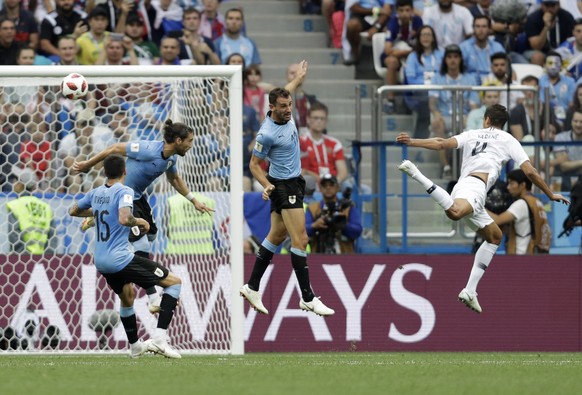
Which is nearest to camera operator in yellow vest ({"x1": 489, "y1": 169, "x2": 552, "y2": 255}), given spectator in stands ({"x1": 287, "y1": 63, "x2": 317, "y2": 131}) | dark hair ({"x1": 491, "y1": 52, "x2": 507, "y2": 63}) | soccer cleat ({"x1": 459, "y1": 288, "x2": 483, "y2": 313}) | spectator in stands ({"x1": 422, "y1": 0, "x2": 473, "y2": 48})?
soccer cleat ({"x1": 459, "y1": 288, "x2": 483, "y2": 313})

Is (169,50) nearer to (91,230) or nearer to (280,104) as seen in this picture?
(91,230)

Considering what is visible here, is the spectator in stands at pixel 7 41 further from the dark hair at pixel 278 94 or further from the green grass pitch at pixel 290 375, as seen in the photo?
the dark hair at pixel 278 94

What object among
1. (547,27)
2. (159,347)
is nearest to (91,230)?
(159,347)

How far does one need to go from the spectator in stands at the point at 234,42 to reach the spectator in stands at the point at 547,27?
443 centimetres

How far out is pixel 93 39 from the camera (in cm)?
1922

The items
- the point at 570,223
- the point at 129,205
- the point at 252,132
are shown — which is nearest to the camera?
→ the point at 129,205

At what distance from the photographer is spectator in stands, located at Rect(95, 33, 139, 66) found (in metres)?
18.6

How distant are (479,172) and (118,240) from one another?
4104 millimetres

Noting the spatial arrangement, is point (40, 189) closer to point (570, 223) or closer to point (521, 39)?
point (570, 223)

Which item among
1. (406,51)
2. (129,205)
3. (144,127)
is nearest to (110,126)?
(144,127)

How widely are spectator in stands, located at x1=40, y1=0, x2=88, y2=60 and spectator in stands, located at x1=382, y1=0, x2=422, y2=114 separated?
4.47 m

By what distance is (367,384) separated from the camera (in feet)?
33.7

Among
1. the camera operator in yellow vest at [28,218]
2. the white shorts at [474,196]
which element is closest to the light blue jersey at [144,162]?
the camera operator in yellow vest at [28,218]

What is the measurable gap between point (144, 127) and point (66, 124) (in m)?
0.91
